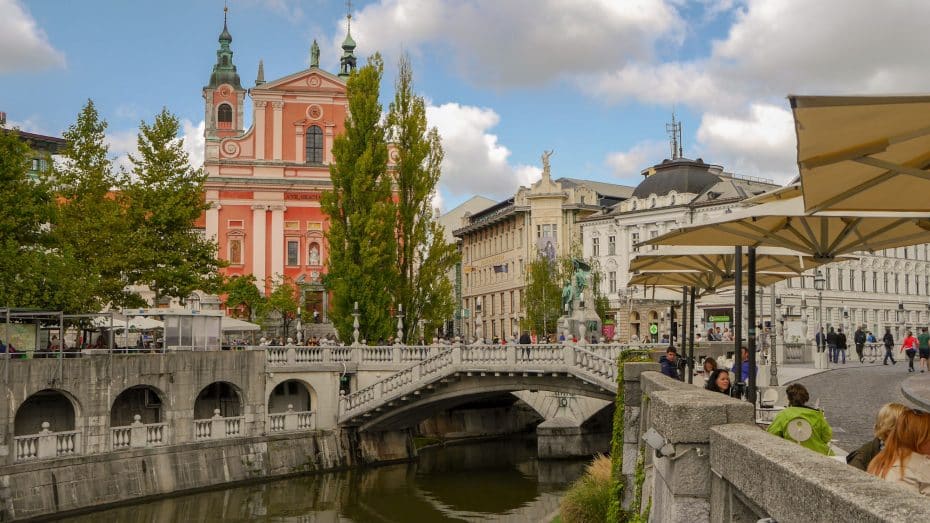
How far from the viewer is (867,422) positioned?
1738cm

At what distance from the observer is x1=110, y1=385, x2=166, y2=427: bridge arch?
32406 millimetres

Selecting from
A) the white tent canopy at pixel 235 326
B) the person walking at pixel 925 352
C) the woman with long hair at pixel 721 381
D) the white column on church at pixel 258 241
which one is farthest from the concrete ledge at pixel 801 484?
Result: the white column on church at pixel 258 241

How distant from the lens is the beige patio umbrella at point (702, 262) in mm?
16891

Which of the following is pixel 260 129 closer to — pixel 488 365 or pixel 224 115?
pixel 224 115

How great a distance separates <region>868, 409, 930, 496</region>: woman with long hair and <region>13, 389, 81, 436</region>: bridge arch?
27.7 meters

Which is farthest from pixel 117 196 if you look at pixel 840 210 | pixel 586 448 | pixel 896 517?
pixel 896 517

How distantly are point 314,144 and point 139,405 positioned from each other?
1211 inches

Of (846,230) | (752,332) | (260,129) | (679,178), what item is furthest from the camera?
(679,178)

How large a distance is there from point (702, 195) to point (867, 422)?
4965 centimetres

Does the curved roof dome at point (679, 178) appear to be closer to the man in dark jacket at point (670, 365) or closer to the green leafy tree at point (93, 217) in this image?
the green leafy tree at point (93, 217)

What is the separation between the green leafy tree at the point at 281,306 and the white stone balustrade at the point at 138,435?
24053 millimetres

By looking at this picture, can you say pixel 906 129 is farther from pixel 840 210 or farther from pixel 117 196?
pixel 117 196

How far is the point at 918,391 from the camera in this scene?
20.3 metres

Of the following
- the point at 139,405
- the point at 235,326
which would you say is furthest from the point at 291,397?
the point at 139,405
